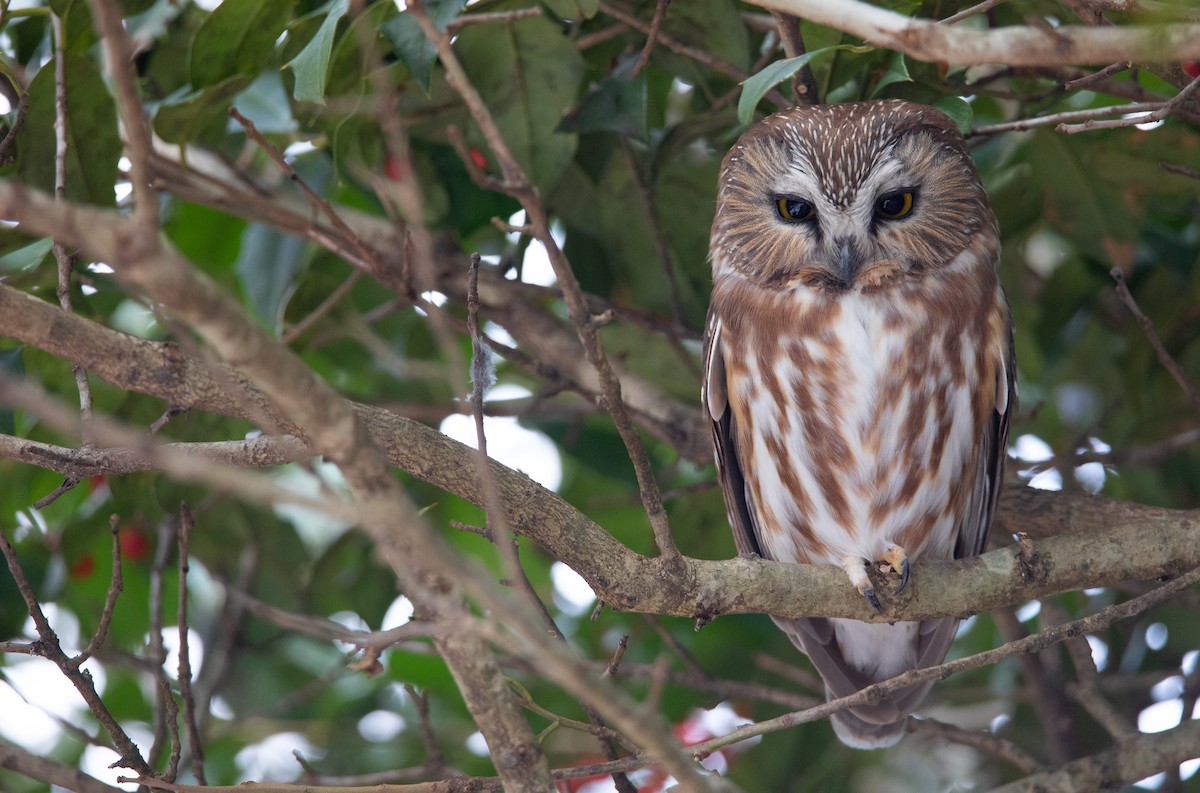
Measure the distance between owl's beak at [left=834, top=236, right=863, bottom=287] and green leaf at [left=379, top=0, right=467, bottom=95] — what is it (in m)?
1.11

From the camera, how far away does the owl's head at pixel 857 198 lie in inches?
112

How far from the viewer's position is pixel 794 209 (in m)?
3.00

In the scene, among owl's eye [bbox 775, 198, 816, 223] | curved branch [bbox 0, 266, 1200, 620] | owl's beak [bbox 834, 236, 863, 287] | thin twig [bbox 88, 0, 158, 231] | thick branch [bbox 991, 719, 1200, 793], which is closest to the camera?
thin twig [bbox 88, 0, 158, 231]

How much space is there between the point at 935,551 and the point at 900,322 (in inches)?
28.0

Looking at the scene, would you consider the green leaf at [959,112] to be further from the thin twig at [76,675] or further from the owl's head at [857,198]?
the thin twig at [76,675]

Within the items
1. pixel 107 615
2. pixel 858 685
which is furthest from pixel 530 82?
pixel 858 685

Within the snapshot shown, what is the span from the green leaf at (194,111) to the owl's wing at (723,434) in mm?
1350

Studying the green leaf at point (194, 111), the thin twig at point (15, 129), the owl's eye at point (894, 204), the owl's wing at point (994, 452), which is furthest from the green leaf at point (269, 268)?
the owl's wing at point (994, 452)

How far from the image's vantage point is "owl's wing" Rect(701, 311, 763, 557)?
3.08 m

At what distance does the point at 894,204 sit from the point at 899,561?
0.92 meters

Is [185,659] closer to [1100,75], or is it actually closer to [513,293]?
[513,293]

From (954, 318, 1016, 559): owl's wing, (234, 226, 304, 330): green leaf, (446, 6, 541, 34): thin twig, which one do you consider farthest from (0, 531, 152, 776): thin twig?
(954, 318, 1016, 559): owl's wing

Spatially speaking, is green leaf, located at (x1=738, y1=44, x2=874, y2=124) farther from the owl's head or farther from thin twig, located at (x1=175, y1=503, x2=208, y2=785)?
thin twig, located at (x1=175, y1=503, x2=208, y2=785)

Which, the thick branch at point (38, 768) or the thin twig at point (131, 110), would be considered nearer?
the thin twig at point (131, 110)
